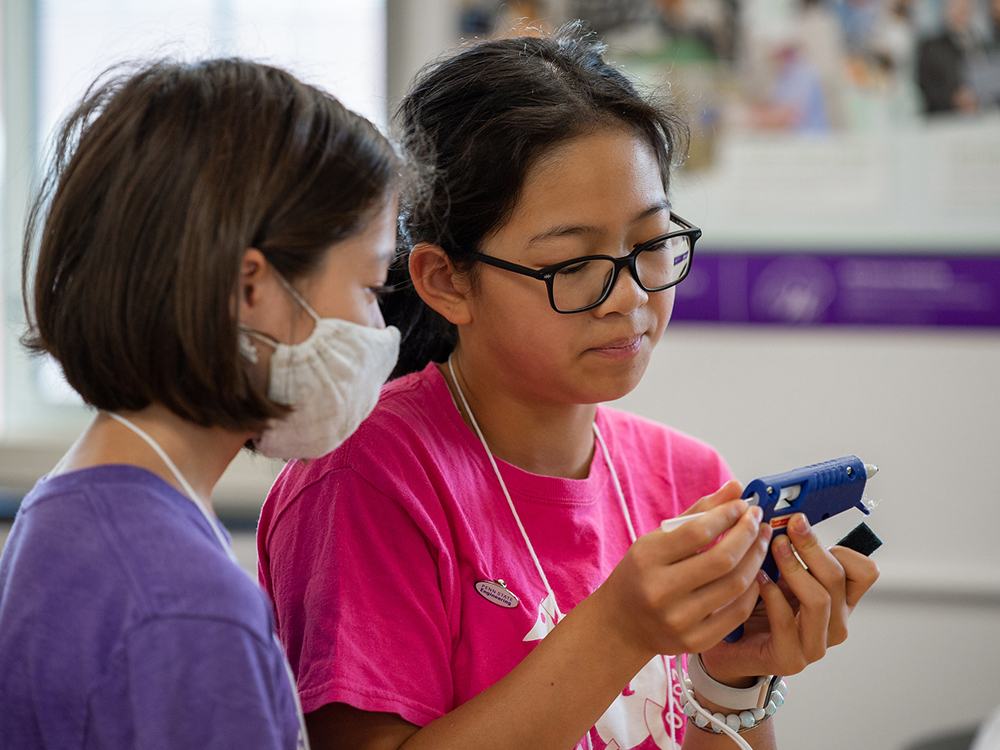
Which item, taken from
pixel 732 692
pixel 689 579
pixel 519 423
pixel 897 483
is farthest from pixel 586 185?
pixel 897 483

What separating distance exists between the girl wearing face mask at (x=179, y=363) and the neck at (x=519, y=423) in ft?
0.96

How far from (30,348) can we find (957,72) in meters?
1.90

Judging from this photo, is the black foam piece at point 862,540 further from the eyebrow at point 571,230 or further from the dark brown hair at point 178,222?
the dark brown hair at point 178,222

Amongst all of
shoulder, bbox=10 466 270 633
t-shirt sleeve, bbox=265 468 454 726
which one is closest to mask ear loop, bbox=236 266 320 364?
shoulder, bbox=10 466 270 633

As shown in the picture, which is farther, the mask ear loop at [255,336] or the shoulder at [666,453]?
the shoulder at [666,453]

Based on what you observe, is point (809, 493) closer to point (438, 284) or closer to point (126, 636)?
point (438, 284)

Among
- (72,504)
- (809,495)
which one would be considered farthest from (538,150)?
(72,504)

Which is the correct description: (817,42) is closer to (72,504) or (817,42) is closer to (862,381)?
(862,381)

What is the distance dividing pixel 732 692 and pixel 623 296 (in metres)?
0.44

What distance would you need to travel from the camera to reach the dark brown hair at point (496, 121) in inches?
37.7

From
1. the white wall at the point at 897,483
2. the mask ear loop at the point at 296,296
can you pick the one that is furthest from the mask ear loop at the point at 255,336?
the white wall at the point at 897,483

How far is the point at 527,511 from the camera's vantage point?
1.04 metres

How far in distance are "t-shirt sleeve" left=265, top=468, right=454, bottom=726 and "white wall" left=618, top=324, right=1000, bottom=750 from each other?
51.3 inches

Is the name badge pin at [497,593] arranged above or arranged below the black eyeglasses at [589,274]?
below
